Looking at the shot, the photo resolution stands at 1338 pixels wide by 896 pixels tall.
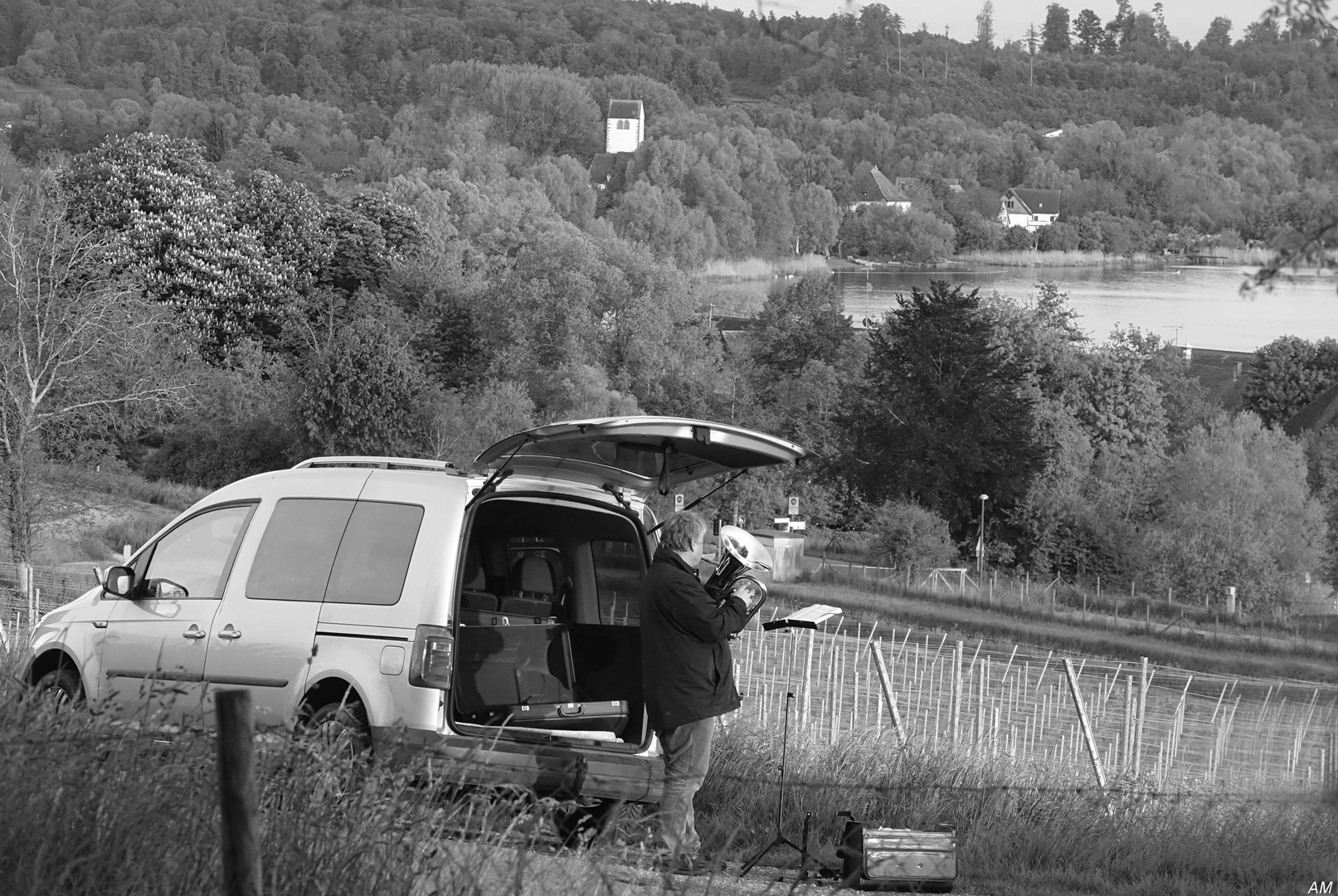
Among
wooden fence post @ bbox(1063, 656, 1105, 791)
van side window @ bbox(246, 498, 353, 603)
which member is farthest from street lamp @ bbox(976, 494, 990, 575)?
van side window @ bbox(246, 498, 353, 603)

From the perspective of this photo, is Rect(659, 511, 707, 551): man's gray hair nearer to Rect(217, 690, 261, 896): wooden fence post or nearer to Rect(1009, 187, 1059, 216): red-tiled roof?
Rect(217, 690, 261, 896): wooden fence post

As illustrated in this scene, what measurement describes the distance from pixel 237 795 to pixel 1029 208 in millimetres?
149054

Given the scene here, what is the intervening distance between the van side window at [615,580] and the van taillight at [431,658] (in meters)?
1.62

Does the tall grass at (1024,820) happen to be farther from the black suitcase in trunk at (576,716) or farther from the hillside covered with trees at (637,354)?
the hillside covered with trees at (637,354)

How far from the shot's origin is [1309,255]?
368cm

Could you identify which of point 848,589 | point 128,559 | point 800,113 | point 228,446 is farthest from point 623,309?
point 800,113

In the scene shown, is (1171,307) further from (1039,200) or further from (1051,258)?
(1039,200)

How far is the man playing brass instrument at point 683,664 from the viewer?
6844 millimetres

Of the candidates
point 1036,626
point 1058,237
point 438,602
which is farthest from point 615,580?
point 1058,237

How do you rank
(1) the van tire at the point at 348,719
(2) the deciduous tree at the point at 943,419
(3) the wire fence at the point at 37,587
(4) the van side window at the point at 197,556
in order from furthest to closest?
1. (2) the deciduous tree at the point at 943,419
2. (3) the wire fence at the point at 37,587
3. (4) the van side window at the point at 197,556
4. (1) the van tire at the point at 348,719

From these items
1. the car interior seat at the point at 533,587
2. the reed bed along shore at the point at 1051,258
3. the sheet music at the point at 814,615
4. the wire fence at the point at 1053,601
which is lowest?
the wire fence at the point at 1053,601

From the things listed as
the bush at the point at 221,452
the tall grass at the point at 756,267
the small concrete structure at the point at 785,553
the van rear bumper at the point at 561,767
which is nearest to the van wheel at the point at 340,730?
the van rear bumper at the point at 561,767

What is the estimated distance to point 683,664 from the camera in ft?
22.7

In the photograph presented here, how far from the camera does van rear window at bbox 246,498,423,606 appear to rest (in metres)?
7.02
